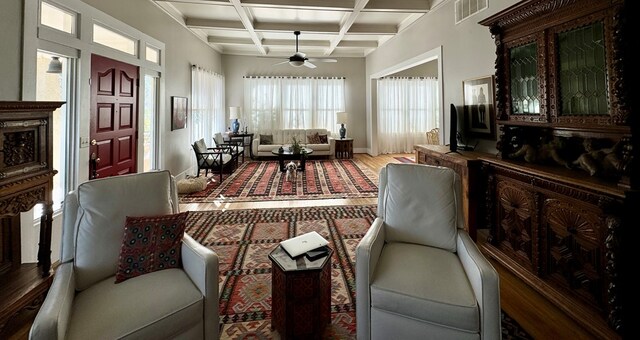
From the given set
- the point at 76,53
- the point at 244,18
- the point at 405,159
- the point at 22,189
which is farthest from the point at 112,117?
the point at 405,159

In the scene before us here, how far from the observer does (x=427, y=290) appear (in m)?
1.60

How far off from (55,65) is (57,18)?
1.45 ft

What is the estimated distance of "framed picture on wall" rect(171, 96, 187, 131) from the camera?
5.84 m

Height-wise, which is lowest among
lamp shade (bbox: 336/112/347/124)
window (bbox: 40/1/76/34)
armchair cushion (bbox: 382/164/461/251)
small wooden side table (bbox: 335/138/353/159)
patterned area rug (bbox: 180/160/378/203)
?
patterned area rug (bbox: 180/160/378/203)

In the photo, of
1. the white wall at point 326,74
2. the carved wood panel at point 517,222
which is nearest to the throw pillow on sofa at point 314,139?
the white wall at point 326,74

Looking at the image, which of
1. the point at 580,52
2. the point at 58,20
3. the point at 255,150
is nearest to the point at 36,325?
the point at 58,20

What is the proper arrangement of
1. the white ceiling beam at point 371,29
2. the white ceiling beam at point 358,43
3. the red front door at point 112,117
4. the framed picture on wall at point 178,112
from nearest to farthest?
the red front door at point 112,117 → the framed picture on wall at point 178,112 → the white ceiling beam at point 371,29 → the white ceiling beam at point 358,43

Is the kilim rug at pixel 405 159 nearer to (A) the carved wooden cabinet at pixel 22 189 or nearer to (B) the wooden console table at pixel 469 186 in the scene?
(B) the wooden console table at pixel 469 186

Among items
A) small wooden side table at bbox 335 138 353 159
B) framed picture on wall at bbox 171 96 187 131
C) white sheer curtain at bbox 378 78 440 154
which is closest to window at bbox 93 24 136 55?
framed picture on wall at bbox 171 96 187 131

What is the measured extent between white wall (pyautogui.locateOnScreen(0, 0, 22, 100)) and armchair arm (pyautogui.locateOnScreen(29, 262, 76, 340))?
1.70m

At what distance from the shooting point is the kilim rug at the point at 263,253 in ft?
6.59

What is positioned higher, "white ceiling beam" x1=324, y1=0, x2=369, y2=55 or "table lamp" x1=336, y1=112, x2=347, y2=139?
"white ceiling beam" x1=324, y1=0, x2=369, y2=55

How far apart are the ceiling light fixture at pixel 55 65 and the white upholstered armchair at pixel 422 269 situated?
3.27m

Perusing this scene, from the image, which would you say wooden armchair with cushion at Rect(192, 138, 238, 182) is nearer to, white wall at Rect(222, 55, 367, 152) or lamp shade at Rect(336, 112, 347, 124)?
white wall at Rect(222, 55, 367, 152)
